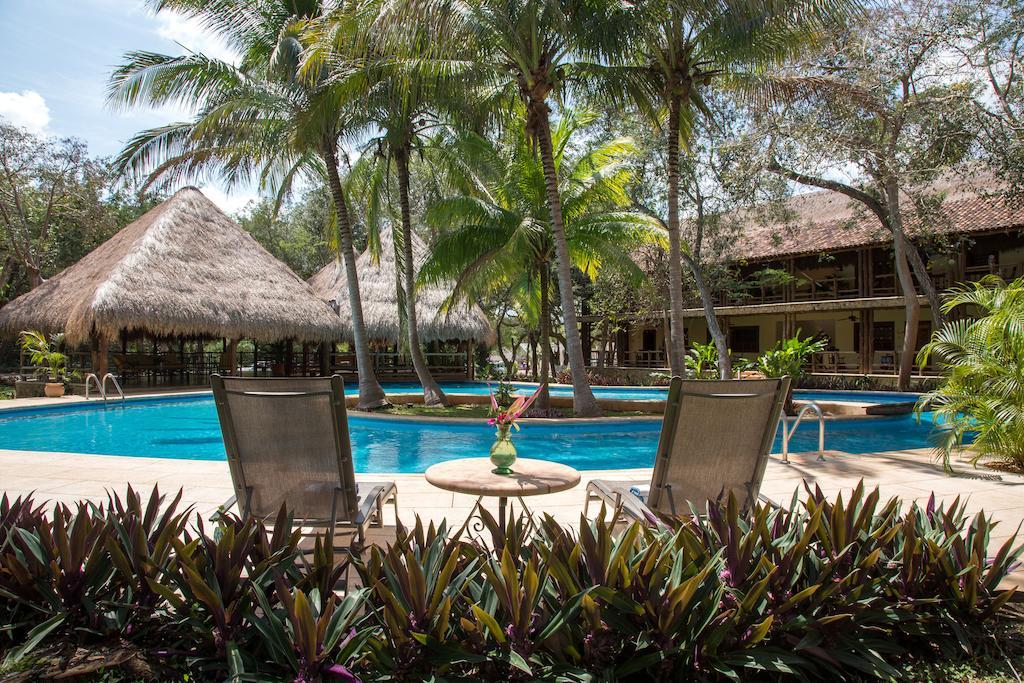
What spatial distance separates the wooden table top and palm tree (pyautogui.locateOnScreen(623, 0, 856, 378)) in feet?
19.5

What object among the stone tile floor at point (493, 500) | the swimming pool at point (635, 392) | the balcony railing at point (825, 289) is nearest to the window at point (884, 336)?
the balcony railing at point (825, 289)

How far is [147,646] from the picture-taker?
76.5 inches

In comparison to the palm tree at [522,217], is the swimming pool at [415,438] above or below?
below

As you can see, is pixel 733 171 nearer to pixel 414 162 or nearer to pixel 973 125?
pixel 973 125

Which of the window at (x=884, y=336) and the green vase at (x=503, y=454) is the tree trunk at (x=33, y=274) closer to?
the green vase at (x=503, y=454)

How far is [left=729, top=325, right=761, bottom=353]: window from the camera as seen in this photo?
22672 millimetres

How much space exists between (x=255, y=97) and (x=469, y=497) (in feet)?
27.5

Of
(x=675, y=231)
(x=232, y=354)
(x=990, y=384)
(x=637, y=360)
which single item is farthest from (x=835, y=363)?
(x=232, y=354)

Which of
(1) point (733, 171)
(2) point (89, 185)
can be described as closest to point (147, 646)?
(1) point (733, 171)

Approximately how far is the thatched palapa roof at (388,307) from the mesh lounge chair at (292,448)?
53.1ft

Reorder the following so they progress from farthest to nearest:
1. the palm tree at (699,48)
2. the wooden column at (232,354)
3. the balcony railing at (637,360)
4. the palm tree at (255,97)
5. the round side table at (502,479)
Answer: the balcony railing at (637,360) → the wooden column at (232,354) → the palm tree at (255,97) → the palm tree at (699,48) → the round side table at (502,479)

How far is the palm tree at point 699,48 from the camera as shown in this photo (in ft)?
25.5

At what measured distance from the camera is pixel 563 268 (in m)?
8.88

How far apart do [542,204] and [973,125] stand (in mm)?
6839
